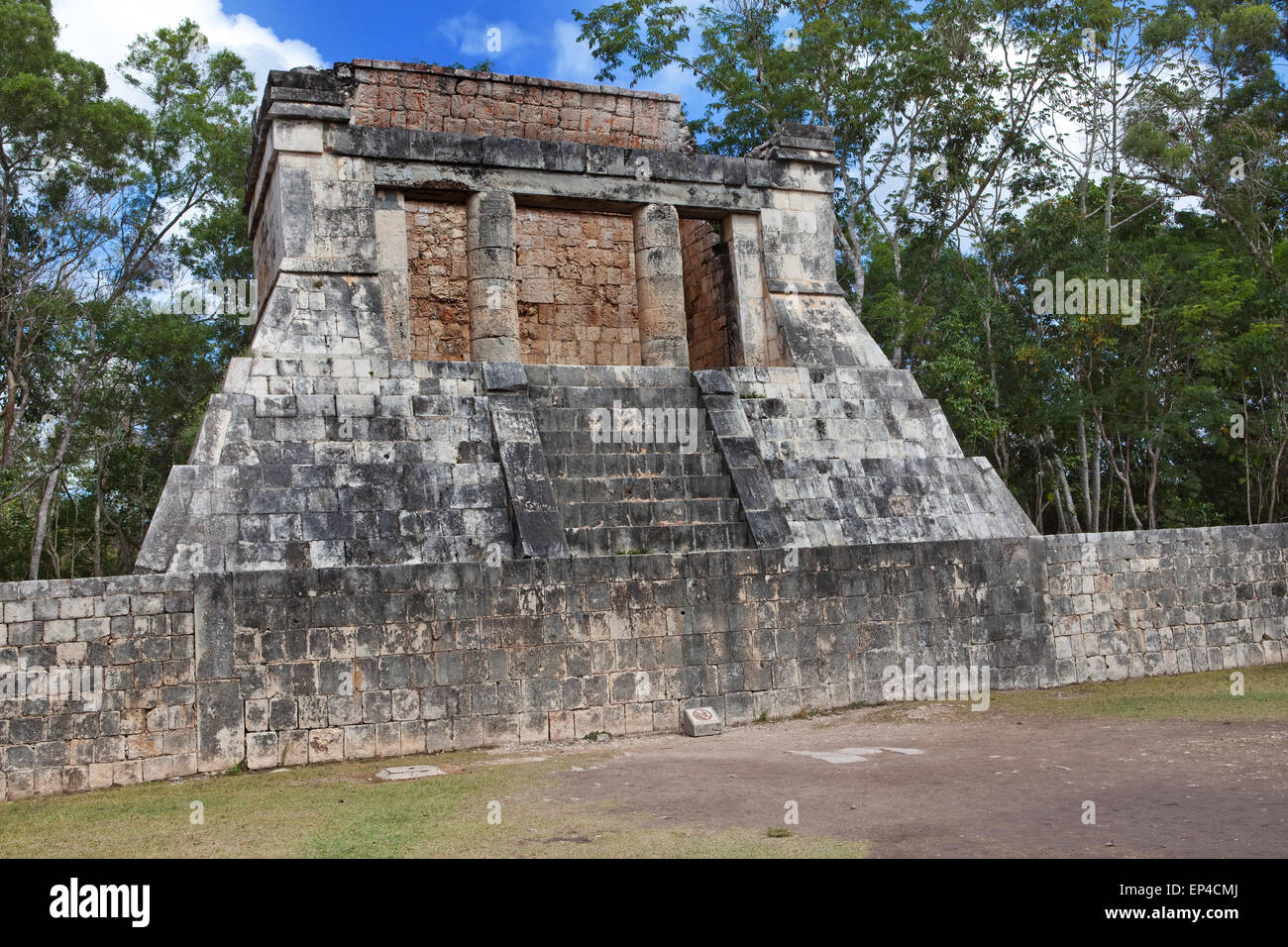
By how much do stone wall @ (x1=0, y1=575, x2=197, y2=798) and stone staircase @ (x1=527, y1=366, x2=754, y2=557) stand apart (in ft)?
11.5

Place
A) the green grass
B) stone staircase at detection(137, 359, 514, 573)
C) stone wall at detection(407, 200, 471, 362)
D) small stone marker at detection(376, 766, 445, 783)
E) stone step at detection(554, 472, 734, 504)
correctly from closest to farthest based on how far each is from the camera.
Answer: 1. the green grass
2. small stone marker at detection(376, 766, 445, 783)
3. stone staircase at detection(137, 359, 514, 573)
4. stone step at detection(554, 472, 734, 504)
5. stone wall at detection(407, 200, 471, 362)

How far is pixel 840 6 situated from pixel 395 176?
11.9m

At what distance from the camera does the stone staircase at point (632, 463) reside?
11086 millimetres

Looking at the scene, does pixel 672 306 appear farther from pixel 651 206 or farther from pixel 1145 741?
pixel 1145 741

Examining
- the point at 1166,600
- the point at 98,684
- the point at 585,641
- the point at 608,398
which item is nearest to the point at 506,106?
the point at 608,398

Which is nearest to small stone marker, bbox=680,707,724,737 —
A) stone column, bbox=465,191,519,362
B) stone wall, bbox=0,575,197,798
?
stone wall, bbox=0,575,197,798

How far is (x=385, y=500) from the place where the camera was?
10336 mm

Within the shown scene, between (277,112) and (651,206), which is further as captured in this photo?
(651,206)

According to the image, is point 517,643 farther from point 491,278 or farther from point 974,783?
point 491,278

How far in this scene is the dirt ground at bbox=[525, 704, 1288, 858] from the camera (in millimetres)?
5863

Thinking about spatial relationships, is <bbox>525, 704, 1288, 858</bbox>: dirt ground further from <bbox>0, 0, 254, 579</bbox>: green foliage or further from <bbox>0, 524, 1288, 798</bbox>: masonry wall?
<bbox>0, 0, 254, 579</bbox>: green foliage

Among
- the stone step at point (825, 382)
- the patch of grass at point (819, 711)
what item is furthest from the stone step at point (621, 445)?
the patch of grass at point (819, 711)

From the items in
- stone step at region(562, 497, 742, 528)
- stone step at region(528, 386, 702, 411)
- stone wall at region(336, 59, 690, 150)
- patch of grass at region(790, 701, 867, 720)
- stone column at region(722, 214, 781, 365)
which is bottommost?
patch of grass at region(790, 701, 867, 720)

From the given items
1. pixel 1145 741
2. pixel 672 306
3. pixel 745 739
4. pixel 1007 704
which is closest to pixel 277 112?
pixel 672 306
